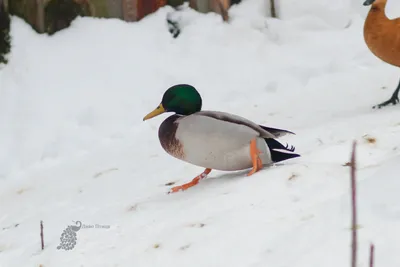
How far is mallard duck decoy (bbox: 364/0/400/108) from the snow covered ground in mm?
307

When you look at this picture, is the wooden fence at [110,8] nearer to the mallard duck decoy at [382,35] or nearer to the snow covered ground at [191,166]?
the snow covered ground at [191,166]

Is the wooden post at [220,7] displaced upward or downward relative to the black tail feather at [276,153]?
downward

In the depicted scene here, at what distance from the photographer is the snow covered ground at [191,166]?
1930mm

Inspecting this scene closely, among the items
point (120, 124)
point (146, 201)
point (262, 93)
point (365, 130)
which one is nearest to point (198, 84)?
point (262, 93)

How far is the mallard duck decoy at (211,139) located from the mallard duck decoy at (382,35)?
132 centimetres

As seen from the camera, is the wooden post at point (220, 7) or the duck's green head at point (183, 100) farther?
the wooden post at point (220, 7)

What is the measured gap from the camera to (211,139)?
2.58 m

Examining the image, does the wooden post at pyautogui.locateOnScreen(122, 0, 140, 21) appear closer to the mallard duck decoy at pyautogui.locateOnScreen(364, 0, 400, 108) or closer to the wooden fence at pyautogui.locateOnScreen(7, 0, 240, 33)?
the wooden fence at pyautogui.locateOnScreen(7, 0, 240, 33)

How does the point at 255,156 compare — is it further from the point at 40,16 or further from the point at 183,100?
the point at 40,16

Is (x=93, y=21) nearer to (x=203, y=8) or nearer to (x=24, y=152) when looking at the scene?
(x=203, y=8)

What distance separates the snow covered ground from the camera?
193cm

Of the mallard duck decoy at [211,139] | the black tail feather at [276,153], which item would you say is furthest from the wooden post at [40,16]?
the black tail feather at [276,153]

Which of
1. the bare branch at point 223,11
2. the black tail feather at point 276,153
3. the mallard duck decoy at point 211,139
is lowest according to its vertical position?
the bare branch at point 223,11

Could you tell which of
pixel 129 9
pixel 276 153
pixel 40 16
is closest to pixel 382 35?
pixel 276 153
